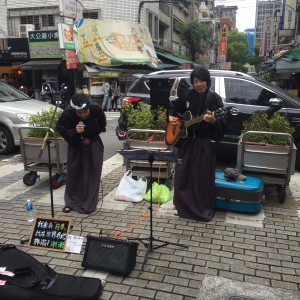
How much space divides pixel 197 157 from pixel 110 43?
52.7ft

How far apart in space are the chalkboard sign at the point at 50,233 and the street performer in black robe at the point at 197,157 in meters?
1.58

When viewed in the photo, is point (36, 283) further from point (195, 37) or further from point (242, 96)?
point (195, 37)

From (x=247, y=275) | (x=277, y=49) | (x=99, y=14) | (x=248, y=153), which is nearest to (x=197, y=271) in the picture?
(x=247, y=275)

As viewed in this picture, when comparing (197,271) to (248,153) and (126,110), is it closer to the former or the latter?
(248,153)

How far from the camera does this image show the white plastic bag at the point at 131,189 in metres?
5.29

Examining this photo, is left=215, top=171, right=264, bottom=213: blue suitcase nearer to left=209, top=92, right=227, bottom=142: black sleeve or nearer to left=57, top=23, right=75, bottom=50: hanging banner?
left=209, top=92, right=227, bottom=142: black sleeve

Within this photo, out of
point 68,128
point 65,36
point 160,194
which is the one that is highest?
point 65,36

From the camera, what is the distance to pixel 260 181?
4867 millimetres

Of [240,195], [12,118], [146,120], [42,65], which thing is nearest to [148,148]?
[146,120]

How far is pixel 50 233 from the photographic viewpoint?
3859mm

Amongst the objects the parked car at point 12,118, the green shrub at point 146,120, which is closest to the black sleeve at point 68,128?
the green shrub at point 146,120

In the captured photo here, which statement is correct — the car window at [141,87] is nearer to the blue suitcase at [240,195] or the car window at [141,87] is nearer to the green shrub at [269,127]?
the green shrub at [269,127]

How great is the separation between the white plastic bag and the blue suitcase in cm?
116

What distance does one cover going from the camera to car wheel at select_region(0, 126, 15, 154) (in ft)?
27.2
